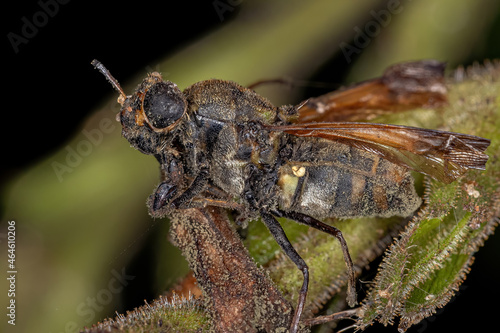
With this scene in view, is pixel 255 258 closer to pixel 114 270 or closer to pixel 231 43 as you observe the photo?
pixel 114 270

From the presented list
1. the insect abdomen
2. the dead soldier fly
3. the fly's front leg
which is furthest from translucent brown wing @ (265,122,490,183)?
the fly's front leg

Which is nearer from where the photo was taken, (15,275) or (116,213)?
(15,275)

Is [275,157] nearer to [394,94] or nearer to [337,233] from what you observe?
[337,233]

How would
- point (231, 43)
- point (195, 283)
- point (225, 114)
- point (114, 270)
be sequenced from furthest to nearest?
point (231, 43) → point (114, 270) → point (225, 114) → point (195, 283)

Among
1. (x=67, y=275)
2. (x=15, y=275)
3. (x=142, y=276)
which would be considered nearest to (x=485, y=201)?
(x=142, y=276)

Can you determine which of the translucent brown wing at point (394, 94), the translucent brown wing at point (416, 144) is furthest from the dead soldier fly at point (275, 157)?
the translucent brown wing at point (394, 94)

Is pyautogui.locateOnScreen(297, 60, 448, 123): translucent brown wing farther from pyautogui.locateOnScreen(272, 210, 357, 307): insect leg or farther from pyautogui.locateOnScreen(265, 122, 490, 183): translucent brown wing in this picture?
pyautogui.locateOnScreen(272, 210, 357, 307): insect leg

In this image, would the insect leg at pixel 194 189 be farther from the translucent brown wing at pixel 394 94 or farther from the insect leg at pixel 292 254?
the translucent brown wing at pixel 394 94
